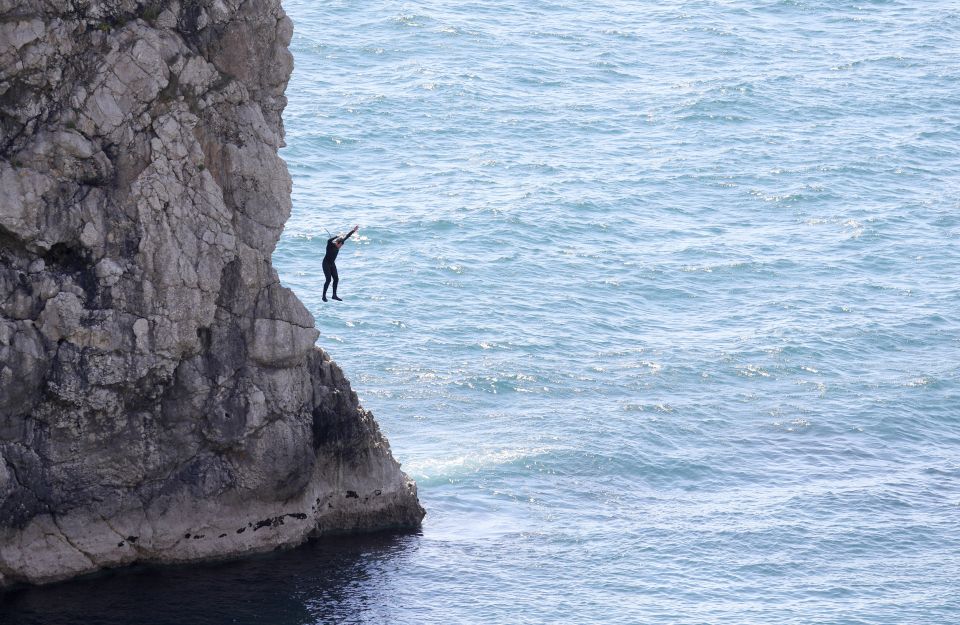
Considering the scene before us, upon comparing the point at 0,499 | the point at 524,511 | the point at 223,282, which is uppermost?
the point at 223,282

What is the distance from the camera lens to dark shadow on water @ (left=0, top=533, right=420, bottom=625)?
51.3 metres

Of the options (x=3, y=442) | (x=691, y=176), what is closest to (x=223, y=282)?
(x=3, y=442)

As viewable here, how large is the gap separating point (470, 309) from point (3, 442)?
3437 cm

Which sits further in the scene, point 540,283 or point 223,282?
point 540,283

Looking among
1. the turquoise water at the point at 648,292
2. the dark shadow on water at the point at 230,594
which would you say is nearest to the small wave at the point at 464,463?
the turquoise water at the point at 648,292

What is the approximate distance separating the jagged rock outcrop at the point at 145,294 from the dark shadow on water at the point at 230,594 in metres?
0.67

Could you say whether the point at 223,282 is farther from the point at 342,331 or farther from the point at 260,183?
the point at 342,331

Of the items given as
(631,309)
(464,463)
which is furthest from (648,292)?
(464,463)

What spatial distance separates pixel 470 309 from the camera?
82500 mm

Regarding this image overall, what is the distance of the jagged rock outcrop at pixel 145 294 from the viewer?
168 ft

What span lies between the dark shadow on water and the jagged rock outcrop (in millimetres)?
674

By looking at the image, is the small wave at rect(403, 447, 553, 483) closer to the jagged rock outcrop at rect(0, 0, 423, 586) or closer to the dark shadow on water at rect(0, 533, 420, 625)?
the dark shadow on water at rect(0, 533, 420, 625)

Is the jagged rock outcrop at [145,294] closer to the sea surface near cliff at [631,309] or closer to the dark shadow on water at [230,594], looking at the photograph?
the dark shadow on water at [230,594]

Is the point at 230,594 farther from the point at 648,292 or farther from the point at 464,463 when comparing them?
the point at 648,292
